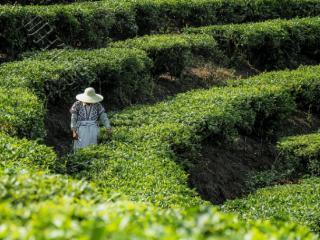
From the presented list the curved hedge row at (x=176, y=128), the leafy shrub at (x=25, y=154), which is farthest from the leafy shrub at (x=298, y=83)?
the leafy shrub at (x=25, y=154)

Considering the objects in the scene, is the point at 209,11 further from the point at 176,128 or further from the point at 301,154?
the point at 176,128

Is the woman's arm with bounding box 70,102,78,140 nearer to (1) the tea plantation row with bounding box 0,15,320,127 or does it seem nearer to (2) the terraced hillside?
(2) the terraced hillside

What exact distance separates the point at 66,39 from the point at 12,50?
1.67m

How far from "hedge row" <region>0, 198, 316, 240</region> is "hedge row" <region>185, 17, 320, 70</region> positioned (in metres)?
15.0

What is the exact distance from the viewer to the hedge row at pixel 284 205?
8930mm

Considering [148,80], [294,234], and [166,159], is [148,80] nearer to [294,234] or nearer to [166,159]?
[166,159]

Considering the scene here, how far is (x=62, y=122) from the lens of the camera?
44.1 feet

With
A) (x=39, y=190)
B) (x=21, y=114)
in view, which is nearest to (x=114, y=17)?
(x=21, y=114)

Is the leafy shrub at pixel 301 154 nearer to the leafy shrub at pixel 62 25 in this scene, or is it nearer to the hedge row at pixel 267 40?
the leafy shrub at pixel 62 25

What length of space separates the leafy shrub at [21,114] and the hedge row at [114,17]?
15.9ft

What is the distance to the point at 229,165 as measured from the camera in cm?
1330

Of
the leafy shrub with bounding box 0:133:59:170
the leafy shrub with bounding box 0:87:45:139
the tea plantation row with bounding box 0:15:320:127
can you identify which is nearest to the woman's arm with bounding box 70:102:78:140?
the leafy shrub with bounding box 0:87:45:139

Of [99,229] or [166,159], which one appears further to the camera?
[166,159]

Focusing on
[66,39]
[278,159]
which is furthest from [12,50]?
[278,159]
